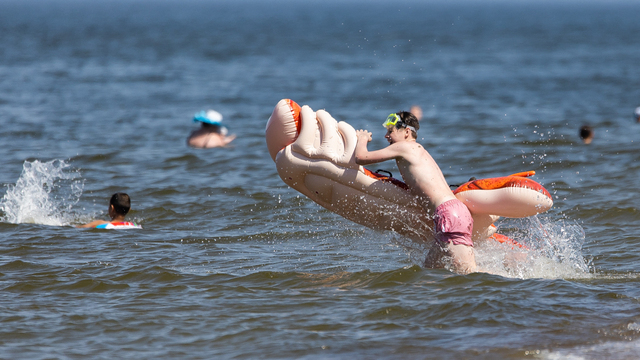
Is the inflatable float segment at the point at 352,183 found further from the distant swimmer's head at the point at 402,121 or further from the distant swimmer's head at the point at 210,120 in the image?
the distant swimmer's head at the point at 210,120

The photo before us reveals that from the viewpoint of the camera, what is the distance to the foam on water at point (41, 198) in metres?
9.72

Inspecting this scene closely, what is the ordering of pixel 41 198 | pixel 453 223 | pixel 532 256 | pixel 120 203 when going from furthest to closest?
pixel 41 198 → pixel 120 203 → pixel 532 256 → pixel 453 223

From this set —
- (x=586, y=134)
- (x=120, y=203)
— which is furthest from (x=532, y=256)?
(x=586, y=134)

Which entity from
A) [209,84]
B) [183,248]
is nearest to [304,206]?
[183,248]

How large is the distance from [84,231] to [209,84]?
20511 millimetres

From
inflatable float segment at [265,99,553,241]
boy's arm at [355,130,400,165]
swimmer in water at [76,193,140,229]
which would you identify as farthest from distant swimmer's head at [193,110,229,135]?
boy's arm at [355,130,400,165]

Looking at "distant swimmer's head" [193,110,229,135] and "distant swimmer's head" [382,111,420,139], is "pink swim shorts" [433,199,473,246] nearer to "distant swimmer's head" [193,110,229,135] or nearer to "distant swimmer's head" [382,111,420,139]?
"distant swimmer's head" [382,111,420,139]

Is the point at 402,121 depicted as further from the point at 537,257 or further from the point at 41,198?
the point at 41,198

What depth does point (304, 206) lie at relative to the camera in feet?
34.9

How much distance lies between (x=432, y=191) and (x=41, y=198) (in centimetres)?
616

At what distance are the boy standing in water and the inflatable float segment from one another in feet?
0.52

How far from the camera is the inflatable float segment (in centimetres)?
661

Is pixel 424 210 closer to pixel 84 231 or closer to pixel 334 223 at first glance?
pixel 334 223

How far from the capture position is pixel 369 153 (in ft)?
21.2
